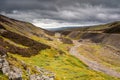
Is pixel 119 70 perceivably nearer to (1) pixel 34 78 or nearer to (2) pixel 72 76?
(2) pixel 72 76

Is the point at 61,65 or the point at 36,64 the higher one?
the point at 36,64

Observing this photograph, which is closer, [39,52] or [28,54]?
[28,54]

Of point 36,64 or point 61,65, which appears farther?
point 61,65

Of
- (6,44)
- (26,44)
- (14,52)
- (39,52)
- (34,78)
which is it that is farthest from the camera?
(26,44)

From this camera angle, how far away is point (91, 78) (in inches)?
3078

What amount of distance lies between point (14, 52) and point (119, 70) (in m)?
52.2

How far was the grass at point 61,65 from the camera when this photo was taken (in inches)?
3293

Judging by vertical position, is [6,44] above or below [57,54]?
above

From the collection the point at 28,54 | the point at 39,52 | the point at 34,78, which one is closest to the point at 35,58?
the point at 28,54

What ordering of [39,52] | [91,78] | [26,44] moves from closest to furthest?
[91,78], [39,52], [26,44]

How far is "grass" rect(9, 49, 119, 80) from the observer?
3293 inches

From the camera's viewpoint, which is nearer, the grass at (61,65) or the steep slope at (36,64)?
the steep slope at (36,64)

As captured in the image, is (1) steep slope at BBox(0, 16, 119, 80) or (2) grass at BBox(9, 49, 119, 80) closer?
(1) steep slope at BBox(0, 16, 119, 80)

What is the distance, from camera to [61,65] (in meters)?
101
